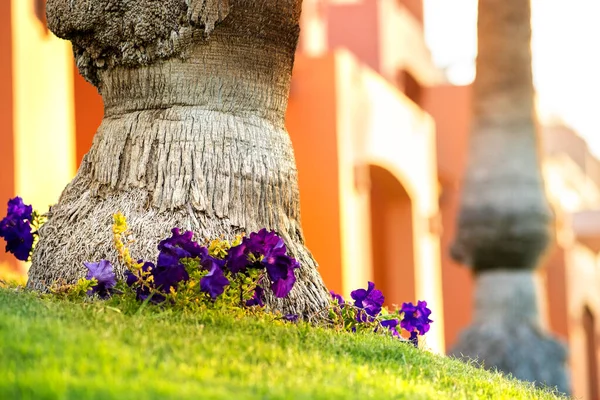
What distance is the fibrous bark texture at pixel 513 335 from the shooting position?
10289mm

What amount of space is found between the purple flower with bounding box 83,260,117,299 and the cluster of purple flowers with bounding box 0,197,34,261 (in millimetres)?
736

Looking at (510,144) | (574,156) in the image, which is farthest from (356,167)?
(574,156)

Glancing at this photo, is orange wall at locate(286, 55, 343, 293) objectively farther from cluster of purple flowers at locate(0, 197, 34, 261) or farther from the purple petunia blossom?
cluster of purple flowers at locate(0, 197, 34, 261)

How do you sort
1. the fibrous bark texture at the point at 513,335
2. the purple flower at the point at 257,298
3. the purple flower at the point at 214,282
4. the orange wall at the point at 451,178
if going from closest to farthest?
the purple flower at the point at 214,282 → the purple flower at the point at 257,298 → the fibrous bark texture at the point at 513,335 → the orange wall at the point at 451,178

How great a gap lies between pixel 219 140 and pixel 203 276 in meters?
0.63

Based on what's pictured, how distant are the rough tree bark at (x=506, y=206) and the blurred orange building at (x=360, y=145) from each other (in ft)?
3.02

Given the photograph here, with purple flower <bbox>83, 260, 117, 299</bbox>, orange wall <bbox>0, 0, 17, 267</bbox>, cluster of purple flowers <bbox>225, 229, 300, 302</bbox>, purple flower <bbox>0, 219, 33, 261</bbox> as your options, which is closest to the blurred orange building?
orange wall <bbox>0, 0, 17, 267</bbox>

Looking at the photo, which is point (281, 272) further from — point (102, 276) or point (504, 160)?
point (504, 160)

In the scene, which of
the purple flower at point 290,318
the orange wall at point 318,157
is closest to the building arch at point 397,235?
the orange wall at point 318,157

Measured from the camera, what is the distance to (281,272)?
340 cm

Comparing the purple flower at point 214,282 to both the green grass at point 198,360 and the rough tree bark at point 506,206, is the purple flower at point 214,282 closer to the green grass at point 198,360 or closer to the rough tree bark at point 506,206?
the green grass at point 198,360

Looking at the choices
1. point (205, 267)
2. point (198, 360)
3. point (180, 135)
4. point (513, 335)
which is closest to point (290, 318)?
point (205, 267)

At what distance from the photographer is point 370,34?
16781mm

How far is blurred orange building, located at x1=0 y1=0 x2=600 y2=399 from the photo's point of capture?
24.9ft
